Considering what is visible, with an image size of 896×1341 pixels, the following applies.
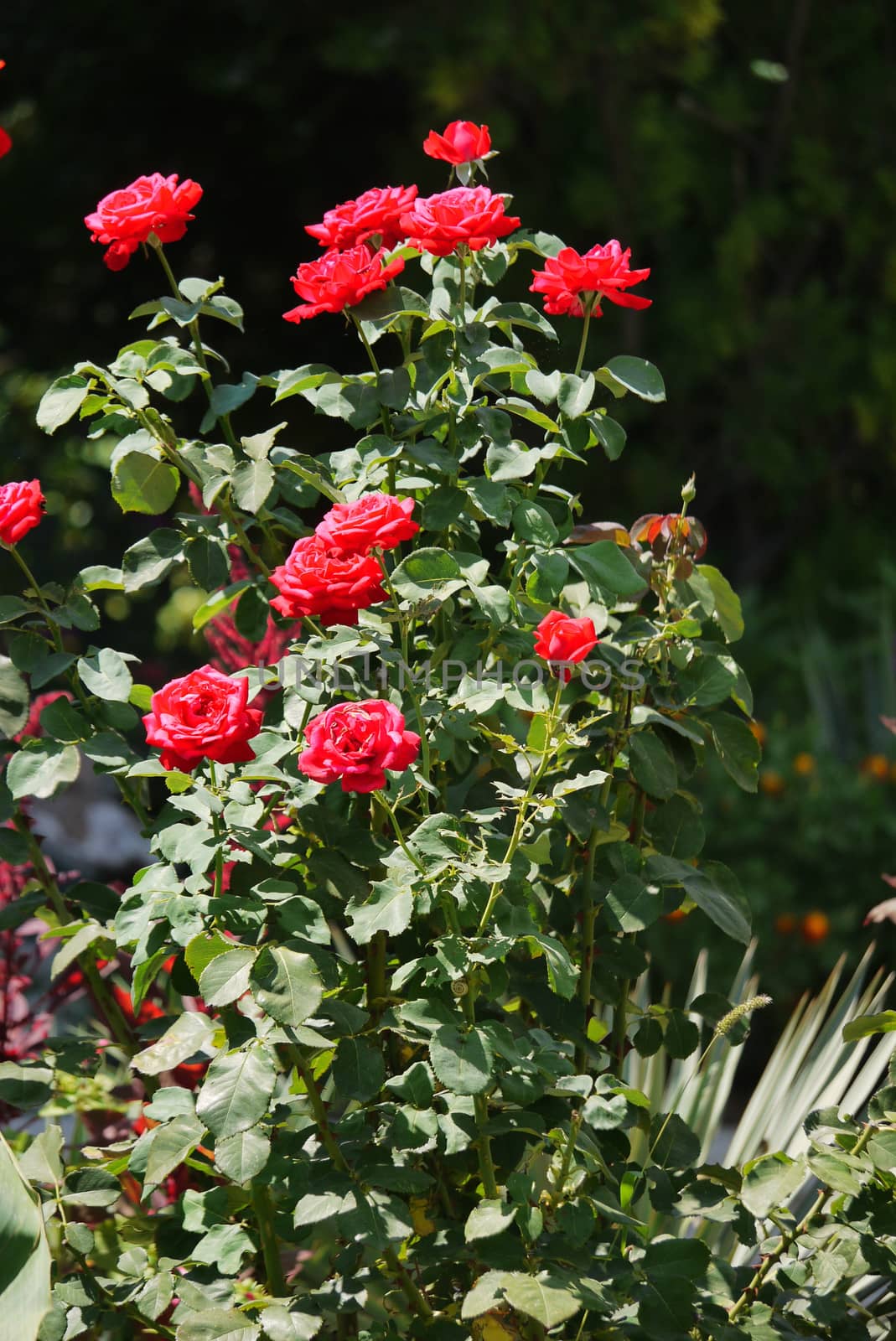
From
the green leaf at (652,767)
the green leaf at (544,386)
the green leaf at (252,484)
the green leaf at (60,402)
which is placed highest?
the green leaf at (544,386)

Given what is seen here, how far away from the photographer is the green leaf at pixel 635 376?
1.13m

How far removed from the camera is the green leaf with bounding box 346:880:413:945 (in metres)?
0.92

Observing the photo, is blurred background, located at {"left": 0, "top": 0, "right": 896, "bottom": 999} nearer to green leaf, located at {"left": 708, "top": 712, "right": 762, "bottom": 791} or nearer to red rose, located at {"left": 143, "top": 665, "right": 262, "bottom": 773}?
green leaf, located at {"left": 708, "top": 712, "right": 762, "bottom": 791}

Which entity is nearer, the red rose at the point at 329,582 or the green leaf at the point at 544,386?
the red rose at the point at 329,582

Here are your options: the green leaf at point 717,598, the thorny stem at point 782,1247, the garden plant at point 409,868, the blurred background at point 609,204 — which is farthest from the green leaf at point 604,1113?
the blurred background at point 609,204

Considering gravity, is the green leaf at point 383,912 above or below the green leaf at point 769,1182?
above

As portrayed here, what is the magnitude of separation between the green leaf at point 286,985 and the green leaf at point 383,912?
4cm

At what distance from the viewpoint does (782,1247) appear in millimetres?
1090

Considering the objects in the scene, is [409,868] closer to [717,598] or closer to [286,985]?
[286,985]

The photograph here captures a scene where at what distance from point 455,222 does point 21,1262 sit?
819mm

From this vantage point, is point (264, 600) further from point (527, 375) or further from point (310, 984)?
point (310, 984)

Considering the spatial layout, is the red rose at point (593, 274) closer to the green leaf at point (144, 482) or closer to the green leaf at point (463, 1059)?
the green leaf at point (144, 482)

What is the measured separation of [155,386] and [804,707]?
307cm

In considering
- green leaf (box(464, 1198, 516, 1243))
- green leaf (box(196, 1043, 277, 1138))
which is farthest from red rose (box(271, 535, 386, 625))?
green leaf (box(464, 1198, 516, 1243))
